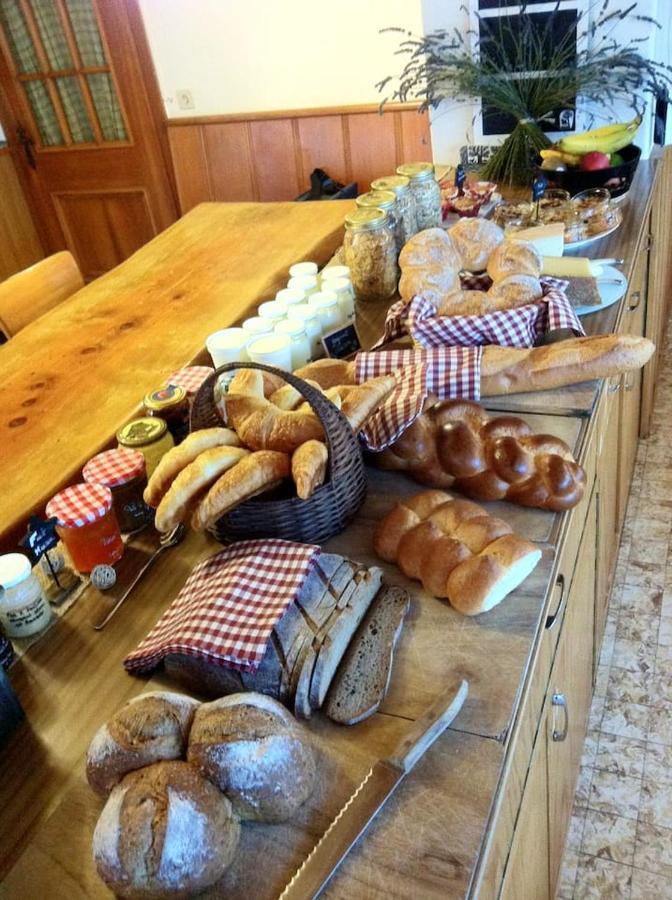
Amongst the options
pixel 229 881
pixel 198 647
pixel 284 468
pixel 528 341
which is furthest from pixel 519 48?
pixel 229 881

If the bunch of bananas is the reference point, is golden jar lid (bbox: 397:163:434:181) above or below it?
above

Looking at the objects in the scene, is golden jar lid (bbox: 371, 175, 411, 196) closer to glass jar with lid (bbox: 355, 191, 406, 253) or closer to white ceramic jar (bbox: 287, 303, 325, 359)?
glass jar with lid (bbox: 355, 191, 406, 253)

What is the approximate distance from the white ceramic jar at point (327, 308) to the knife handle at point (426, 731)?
2.79 feet

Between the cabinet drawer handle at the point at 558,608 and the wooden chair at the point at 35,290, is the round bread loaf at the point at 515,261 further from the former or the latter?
the wooden chair at the point at 35,290

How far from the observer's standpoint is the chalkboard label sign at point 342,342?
142 cm

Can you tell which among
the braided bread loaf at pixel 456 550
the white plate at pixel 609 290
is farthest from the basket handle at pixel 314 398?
the white plate at pixel 609 290

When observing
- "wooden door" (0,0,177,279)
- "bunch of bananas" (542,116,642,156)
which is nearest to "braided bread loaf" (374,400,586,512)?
"bunch of bananas" (542,116,642,156)

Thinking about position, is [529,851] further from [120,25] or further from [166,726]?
[120,25]

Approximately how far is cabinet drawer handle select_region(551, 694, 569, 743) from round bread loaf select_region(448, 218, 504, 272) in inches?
33.4

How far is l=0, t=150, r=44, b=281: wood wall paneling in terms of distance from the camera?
4324mm

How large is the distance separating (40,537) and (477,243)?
3.39ft

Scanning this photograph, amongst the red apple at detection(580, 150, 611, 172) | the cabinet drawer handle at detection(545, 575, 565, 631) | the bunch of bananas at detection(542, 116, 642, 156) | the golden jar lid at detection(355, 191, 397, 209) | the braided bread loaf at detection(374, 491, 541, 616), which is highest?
the golden jar lid at detection(355, 191, 397, 209)

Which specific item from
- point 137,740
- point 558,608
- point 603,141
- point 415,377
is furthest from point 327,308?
point 603,141

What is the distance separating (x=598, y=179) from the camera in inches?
78.6
